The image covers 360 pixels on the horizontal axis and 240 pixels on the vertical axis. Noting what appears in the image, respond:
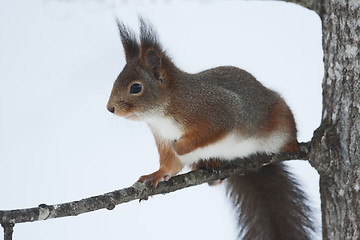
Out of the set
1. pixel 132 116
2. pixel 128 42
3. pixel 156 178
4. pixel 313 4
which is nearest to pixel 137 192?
pixel 156 178

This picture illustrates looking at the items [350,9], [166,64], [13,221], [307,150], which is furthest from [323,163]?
[13,221]

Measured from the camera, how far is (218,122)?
5.70 feet

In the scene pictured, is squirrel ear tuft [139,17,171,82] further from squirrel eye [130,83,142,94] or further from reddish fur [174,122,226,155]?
reddish fur [174,122,226,155]

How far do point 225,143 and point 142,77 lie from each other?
357 mm

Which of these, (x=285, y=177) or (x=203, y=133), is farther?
(x=285, y=177)

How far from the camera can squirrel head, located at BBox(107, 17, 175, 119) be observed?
167 centimetres

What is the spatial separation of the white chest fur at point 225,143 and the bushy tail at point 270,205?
0.13m

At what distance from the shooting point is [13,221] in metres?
1.17

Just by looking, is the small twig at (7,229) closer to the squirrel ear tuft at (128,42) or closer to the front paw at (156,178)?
the front paw at (156,178)

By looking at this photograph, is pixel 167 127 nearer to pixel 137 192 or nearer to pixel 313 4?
pixel 137 192

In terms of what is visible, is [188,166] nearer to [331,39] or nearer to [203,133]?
[203,133]

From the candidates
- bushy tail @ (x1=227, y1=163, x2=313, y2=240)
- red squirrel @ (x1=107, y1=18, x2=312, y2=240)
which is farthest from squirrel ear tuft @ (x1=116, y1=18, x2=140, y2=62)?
bushy tail @ (x1=227, y1=163, x2=313, y2=240)

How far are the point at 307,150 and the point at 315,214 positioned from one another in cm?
26

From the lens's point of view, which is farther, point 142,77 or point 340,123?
point 142,77
